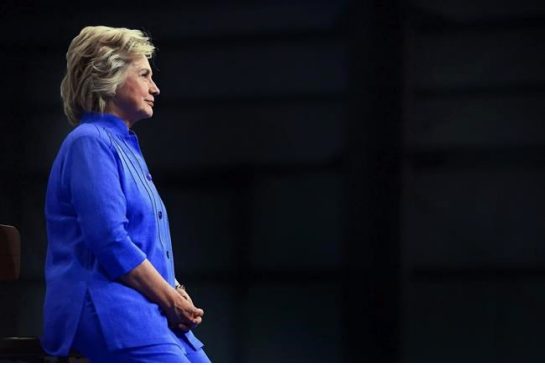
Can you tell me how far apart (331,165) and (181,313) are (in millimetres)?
1977

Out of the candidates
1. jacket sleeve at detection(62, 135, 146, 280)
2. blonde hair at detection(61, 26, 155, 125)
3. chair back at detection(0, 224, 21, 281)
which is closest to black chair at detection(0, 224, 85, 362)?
chair back at detection(0, 224, 21, 281)

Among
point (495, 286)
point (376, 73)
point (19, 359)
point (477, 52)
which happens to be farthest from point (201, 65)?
point (19, 359)

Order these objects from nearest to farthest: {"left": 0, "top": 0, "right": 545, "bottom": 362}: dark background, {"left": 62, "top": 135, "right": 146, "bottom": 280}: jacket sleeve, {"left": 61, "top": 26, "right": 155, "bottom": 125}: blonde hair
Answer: {"left": 62, "top": 135, "right": 146, "bottom": 280}: jacket sleeve
{"left": 61, "top": 26, "right": 155, "bottom": 125}: blonde hair
{"left": 0, "top": 0, "right": 545, "bottom": 362}: dark background

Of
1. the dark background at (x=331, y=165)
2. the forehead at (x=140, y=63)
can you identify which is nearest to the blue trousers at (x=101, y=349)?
the forehead at (x=140, y=63)

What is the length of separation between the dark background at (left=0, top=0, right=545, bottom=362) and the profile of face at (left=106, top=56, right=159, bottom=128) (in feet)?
5.83

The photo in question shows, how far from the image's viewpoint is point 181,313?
1.90 meters

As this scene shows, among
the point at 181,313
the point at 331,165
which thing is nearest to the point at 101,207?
the point at 181,313

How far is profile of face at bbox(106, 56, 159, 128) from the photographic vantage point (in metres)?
2.01

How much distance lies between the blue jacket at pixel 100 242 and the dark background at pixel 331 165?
188 centimetres

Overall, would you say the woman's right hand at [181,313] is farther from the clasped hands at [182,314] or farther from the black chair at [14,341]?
the black chair at [14,341]

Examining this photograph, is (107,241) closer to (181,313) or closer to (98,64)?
(181,313)

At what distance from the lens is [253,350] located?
3938 millimetres

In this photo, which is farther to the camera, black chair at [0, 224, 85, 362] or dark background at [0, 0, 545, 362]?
dark background at [0, 0, 545, 362]

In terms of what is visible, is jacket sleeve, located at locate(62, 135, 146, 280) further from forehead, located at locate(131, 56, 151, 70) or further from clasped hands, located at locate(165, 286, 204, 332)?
forehead, located at locate(131, 56, 151, 70)
